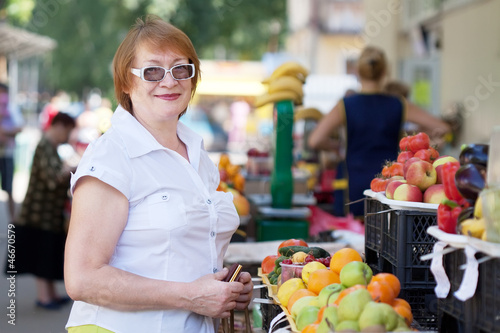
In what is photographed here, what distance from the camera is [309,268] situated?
8.97 feet

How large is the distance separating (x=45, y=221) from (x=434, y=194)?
5010mm

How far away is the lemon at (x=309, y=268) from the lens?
2.71 m

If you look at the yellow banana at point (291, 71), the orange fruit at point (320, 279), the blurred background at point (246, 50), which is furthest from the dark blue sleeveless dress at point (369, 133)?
the orange fruit at point (320, 279)

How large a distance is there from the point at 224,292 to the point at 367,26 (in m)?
13.9

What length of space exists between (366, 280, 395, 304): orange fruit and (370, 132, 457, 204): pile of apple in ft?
1.73

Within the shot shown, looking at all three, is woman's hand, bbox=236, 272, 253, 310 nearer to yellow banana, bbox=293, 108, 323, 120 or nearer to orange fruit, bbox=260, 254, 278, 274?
orange fruit, bbox=260, 254, 278, 274

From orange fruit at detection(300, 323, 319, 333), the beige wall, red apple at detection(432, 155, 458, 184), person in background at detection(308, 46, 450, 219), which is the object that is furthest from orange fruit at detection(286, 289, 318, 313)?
the beige wall

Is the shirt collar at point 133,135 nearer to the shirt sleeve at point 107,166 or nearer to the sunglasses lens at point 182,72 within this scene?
the shirt sleeve at point 107,166

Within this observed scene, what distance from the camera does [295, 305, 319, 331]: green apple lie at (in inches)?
89.9

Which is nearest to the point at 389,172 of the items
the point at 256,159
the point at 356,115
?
the point at 356,115

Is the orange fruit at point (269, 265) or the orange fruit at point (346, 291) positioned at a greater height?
the orange fruit at point (346, 291)

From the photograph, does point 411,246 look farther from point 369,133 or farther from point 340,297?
point 369,133

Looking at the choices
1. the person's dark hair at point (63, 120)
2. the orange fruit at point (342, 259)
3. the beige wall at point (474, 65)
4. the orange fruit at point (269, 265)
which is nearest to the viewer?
the orange fruit at point (342, 259)

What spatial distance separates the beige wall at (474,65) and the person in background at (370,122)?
4486 millimetres
